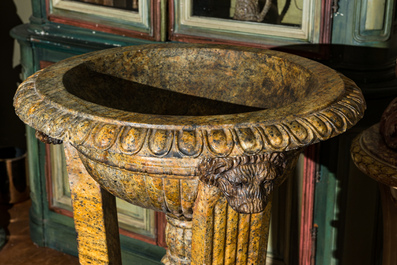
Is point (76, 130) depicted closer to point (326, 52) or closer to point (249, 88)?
point (249, 88)

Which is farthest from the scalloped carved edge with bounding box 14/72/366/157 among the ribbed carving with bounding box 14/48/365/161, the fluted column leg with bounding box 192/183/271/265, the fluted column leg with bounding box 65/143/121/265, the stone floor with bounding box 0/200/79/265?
the stone floor with bounding box 0/200/79/265

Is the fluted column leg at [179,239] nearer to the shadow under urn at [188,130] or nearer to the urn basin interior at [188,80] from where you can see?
the shadow under urn at [188,130]

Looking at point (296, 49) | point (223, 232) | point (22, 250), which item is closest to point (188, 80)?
point (296, 49)

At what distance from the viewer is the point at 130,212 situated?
2.64 meters

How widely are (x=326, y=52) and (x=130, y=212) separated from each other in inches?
42.9

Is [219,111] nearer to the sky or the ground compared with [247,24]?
nearer to the ground

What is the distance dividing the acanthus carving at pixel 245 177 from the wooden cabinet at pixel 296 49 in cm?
70

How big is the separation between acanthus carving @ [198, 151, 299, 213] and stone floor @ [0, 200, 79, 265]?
64.2 inches

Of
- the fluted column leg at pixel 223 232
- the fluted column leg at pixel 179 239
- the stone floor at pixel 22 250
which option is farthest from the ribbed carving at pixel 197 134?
the stone floor at pixel 22 250

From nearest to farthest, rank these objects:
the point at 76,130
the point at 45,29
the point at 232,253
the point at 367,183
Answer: the point at 76,130
the point at 232,253
the point at 367,183
the point at 45,29

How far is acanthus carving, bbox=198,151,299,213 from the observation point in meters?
1.31

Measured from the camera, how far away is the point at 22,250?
9.42ft

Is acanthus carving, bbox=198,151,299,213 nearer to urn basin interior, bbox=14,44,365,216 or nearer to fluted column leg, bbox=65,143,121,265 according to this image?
urn basin interior, bbox=14,44,365,216

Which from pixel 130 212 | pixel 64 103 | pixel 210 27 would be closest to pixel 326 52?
pixel 210 27
